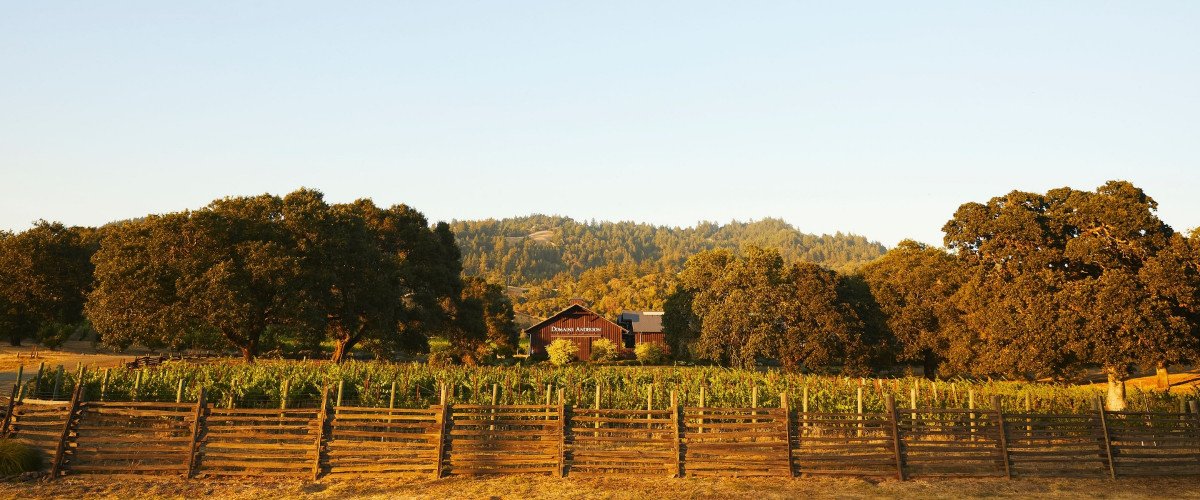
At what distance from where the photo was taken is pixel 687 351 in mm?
53562

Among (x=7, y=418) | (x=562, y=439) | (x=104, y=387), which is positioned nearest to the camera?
(x=562, y=439)

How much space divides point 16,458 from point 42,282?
141 feet

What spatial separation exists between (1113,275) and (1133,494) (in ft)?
52.9

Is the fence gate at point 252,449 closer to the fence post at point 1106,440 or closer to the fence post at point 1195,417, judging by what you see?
the fence post at point 1106,440

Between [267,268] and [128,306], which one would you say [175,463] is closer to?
[267,268]

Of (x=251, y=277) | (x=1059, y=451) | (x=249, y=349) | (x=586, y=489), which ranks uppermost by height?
(x=251, y=277)

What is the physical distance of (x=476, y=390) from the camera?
22.3 m

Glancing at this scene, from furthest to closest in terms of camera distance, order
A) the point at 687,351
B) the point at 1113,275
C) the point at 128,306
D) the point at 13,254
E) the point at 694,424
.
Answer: the point at 687,351 → the point at 13,254 → the point at 128,306 → the point at 1113,275 → the point at 694,424

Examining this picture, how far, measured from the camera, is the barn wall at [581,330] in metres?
63.1

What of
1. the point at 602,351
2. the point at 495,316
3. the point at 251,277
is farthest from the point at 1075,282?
the point at 495,316

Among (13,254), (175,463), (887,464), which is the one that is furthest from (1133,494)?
(13,254)

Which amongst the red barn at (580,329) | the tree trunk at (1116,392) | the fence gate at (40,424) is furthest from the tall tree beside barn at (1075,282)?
the red barn at (580,329)

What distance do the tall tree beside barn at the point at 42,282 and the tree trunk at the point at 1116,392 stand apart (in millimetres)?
55648

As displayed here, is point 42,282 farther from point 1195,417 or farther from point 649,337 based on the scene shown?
point 1195,417
